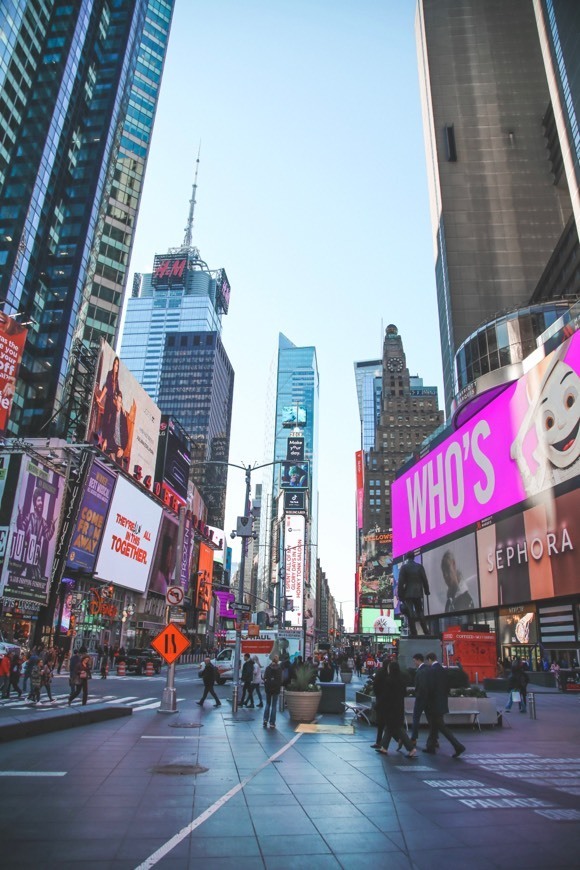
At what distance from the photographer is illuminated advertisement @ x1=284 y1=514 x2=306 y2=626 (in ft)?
453

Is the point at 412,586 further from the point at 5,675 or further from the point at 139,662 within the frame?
the point at 139,662

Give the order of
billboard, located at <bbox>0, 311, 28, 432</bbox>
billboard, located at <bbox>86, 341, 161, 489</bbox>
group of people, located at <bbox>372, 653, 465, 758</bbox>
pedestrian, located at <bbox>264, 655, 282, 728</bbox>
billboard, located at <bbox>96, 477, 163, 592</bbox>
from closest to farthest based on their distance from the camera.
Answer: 1. group of people, located at <bbox>372, 653, 465, 758</bbox>
2. pedestrian, located at <bbox>264, 655, 282, 728</bbox>
3. billboard, located at <bbox>0, 311, 28, 432</bbox>
4. billboard, located at <bbox>86, 341, 161, 489</bbox>
5. billboard, located at <bbox>96, 477, 163, 592</bbox>

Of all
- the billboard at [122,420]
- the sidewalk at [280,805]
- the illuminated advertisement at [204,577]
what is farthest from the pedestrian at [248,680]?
the illuminated advertisement at [204,577]

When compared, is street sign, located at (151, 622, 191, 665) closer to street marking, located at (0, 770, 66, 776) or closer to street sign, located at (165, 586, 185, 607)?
street sign, located at (165, 586, 185, 607)

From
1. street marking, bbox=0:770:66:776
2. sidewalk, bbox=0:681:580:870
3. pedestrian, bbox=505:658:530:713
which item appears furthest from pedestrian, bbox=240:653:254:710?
→ street marking, bbox=0:770:66:776

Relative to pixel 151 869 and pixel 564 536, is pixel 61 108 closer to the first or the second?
pixel 564 536

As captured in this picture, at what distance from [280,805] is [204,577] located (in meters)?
96.4

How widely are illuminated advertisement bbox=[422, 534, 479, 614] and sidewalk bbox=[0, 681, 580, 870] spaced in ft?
154

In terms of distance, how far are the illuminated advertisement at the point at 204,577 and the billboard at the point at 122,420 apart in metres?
33.6

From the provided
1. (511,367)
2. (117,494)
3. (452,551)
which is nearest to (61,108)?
(117,494)

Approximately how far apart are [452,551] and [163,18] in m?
158

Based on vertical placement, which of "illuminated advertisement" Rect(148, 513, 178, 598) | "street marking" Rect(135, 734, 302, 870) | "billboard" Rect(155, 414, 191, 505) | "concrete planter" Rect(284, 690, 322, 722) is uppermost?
"billboard" Rect(155, 414, 191, 505)

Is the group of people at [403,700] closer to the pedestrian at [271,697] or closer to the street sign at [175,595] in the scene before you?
the pedestrian at [271,697]

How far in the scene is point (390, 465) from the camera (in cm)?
17438
